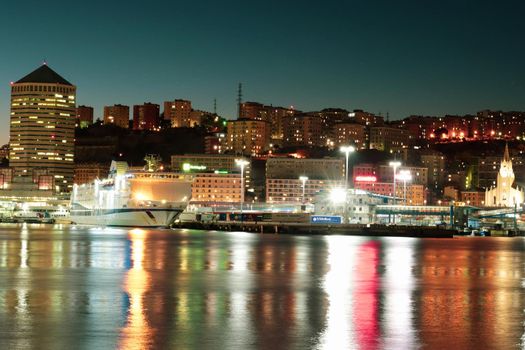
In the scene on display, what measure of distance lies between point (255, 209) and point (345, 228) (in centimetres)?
5128

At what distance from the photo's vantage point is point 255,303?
23.8 metres

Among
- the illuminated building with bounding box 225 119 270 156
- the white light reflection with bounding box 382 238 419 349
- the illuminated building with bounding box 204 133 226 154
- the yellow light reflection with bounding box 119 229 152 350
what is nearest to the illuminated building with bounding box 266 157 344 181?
the illuminated building with bounding box 225 119 270 156

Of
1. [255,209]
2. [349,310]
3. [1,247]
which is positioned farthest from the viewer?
[255,209]

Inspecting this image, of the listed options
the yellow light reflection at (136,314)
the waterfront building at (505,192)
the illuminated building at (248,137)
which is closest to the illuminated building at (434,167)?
the waterfront building at (505,192)

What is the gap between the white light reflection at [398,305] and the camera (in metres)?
17.8

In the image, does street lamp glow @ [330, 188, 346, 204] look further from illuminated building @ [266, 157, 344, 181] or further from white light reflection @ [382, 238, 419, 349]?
white light reflection @ [382, 238, 419, 349]

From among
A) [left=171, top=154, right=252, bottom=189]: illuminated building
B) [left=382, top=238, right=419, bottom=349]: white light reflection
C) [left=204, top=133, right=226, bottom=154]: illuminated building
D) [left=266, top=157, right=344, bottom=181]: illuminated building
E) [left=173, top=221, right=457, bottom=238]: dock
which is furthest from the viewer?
[left=204, top=133, right=226, bottom=154]: illuminated building

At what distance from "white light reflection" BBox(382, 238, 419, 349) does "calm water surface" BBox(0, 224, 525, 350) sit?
4 cm

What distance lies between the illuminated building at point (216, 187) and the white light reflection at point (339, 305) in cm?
11821

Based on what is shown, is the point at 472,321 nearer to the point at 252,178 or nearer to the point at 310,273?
the point at 310,273

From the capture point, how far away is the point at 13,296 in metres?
24.3

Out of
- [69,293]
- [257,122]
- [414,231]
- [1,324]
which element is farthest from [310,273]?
[257,122]

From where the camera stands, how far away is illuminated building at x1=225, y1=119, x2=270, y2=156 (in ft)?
648

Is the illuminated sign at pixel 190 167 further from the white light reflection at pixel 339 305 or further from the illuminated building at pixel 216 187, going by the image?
the white light reflection at pixel 339 305
